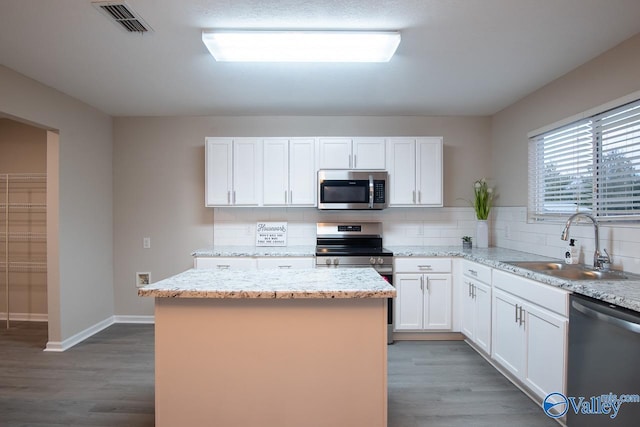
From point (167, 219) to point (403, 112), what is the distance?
3.11 meters

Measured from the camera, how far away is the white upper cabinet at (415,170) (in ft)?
11.3

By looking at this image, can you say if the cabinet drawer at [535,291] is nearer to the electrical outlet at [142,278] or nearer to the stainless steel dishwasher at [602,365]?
the stainless steel dishwasher at [602,365]

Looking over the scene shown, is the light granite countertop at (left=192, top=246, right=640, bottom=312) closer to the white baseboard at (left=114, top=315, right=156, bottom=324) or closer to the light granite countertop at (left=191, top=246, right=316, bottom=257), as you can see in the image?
the light granite countertop at (left=191, top=246, right=316, bottom=257)

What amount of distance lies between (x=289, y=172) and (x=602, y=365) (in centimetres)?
287

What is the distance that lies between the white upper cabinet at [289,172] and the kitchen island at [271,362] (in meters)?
2.00

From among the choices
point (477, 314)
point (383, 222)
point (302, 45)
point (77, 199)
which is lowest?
point (477, 314)

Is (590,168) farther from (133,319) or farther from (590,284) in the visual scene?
(133,319)

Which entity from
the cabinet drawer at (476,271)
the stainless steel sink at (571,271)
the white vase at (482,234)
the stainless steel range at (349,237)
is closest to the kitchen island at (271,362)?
the stainless steel sink at (571,271)

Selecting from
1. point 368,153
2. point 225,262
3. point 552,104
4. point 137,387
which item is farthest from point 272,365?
point 552,104

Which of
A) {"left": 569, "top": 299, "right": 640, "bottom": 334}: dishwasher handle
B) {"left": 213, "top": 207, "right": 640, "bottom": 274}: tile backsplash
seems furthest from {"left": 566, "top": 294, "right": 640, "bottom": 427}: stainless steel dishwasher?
{"left": 213, "top": 207, "right": 640, "bottom": 274}: tile backsplash

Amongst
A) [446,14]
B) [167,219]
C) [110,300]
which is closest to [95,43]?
[167,219]

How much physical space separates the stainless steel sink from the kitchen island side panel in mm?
1411

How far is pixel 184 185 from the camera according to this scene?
3.80m

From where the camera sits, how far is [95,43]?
85.0 inches
